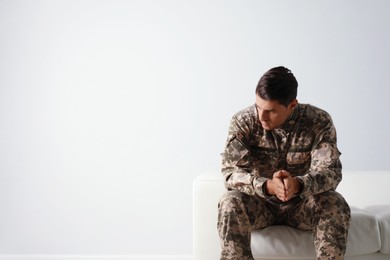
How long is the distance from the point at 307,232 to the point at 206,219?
0.52m

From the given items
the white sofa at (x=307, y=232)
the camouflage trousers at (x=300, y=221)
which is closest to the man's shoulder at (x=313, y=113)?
the camouflage trousers at (x=300, y=221)

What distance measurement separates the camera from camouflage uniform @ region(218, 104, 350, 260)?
231 centimetres

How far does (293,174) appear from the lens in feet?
8.62

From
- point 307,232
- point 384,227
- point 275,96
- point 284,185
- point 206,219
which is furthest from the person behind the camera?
point 206,219

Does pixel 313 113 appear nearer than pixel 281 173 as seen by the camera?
No

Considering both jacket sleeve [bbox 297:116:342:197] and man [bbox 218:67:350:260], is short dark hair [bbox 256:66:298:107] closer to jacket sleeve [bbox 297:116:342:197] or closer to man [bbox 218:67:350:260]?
man [bbox 218:67:350:260]

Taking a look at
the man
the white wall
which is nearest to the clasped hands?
the man

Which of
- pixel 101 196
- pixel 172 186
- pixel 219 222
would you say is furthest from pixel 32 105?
pixel 219 222

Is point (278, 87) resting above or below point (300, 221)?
above

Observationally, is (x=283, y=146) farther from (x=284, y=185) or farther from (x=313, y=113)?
(x=284, y=185)

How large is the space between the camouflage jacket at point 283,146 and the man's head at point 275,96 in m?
0.12

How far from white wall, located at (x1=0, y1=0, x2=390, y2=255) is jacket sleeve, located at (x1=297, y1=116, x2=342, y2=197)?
1485 mm

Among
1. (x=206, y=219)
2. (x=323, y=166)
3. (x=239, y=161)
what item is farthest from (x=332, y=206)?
(x=206, y=219)

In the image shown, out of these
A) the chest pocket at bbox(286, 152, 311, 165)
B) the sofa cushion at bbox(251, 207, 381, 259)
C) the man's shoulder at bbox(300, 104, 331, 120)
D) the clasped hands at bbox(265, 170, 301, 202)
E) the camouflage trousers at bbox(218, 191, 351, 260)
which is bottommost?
the sofa cushion at bbox(251, 207, 381, 259)
